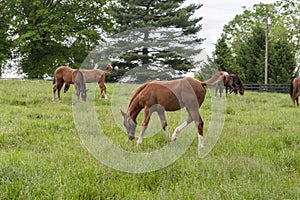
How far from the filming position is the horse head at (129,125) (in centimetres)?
588

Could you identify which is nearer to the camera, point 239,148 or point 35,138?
point 239,148

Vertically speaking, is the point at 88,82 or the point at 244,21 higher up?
the point at 244,21

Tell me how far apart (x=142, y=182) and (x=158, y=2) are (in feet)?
10.9

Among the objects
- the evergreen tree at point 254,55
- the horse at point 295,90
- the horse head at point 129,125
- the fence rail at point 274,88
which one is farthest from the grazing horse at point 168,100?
the evergreen tree at point 254,55

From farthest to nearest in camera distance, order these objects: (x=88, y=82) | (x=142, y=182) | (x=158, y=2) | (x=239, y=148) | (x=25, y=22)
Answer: (x=25, y=22) → (x=88, y=82) → (x=158, y=2) → (x=239, y=148) → (x=142, y=182)

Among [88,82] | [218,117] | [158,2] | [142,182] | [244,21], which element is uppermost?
[244,21]

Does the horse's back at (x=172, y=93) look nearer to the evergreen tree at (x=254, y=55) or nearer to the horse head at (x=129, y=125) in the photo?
the horse head at (x=129, y=125)

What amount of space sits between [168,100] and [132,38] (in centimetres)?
139

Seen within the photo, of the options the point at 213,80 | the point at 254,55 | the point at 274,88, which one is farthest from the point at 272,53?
the point at 213,80

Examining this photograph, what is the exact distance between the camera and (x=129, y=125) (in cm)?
599

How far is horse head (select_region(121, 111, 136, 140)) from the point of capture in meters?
5.88

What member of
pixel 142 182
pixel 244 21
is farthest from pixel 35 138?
pixel 244 21

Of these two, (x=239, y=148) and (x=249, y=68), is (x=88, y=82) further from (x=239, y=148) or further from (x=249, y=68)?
(x=249, y=68)

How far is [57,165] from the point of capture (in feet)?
13.8
